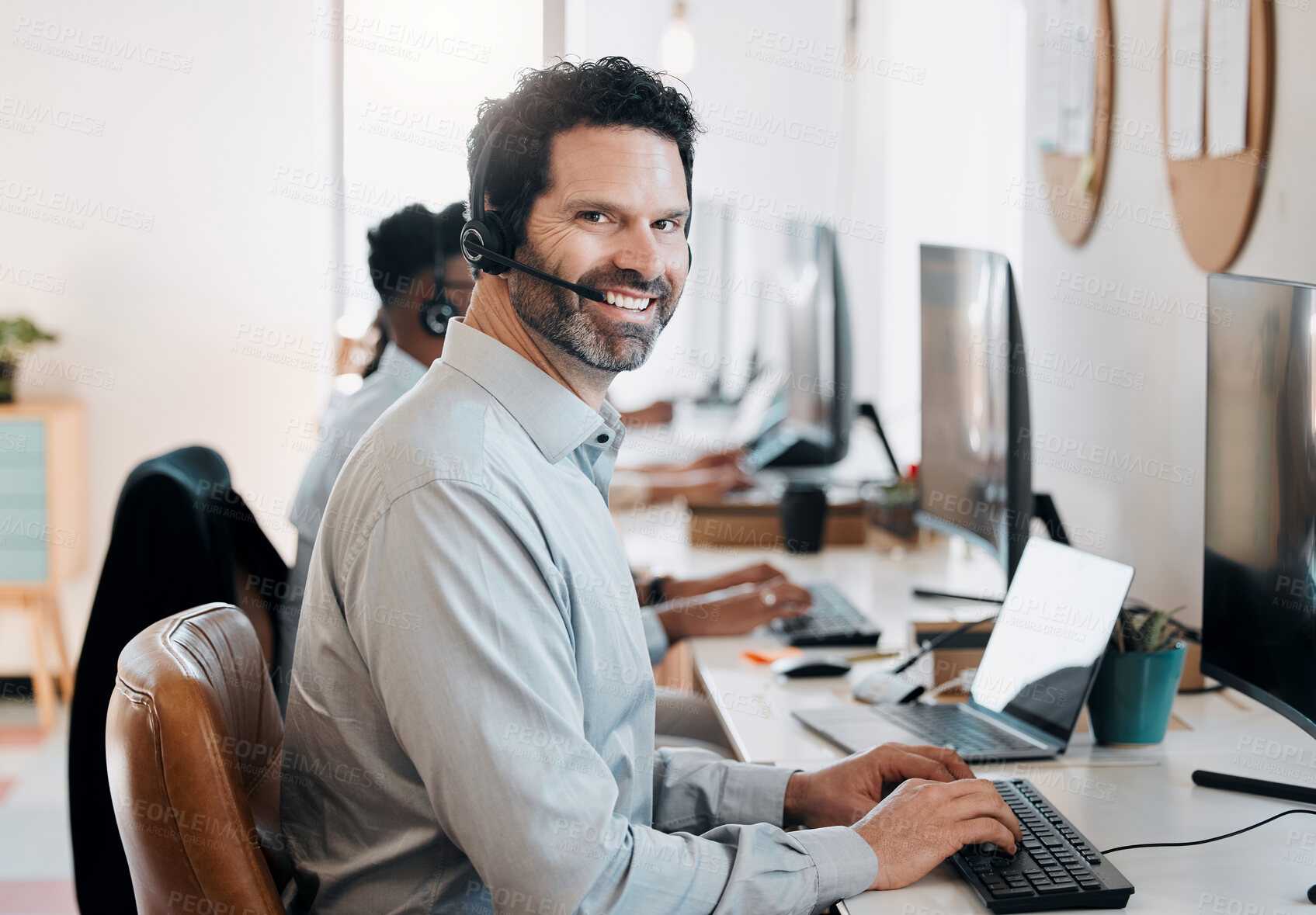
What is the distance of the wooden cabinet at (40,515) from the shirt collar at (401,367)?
1.91 metres

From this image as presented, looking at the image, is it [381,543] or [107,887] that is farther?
[107,887]

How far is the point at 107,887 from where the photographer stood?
4.97ft

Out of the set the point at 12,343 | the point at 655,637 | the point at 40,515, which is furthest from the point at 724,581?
the point at 12,343

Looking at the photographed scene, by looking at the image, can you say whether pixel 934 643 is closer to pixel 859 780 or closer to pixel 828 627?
pixel 828 627

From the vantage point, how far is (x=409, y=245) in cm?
224

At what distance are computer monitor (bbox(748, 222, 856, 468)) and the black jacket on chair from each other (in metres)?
1.66

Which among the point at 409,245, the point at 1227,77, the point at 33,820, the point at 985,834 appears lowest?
the point at 33,820

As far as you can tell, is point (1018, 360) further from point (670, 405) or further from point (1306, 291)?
point (670, 405)

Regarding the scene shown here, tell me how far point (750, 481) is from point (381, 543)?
246cm

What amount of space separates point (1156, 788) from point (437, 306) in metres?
1.54

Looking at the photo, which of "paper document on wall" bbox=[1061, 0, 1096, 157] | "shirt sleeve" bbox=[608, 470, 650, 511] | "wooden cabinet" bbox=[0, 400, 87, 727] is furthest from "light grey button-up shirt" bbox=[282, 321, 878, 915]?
"wooden cabinet" bbox=[0, 400, 87, 727]

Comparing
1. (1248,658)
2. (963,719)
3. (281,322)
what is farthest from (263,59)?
(1248,658)

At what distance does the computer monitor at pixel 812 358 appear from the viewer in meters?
2.76

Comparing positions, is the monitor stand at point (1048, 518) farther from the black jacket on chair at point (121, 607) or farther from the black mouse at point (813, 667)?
the black jacket on chair at point (121, 607)
